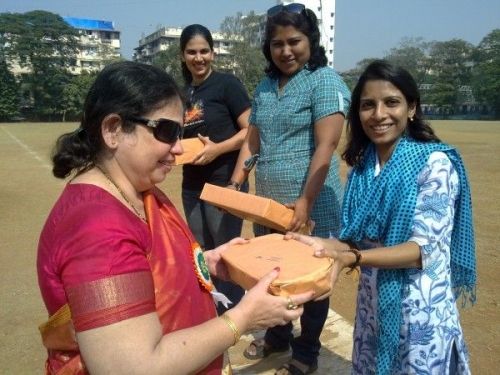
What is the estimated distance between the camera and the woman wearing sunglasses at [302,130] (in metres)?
2.62

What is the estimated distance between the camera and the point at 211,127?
3.47m

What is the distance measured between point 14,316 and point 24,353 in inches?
29.7

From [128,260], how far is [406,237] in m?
1.22

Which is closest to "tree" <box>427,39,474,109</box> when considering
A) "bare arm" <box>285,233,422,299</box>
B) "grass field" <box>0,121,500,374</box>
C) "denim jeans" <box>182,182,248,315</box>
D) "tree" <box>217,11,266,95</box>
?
"tree" <box>217,11,266,95</box>

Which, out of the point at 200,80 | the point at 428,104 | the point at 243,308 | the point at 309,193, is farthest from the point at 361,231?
the point at 428,104

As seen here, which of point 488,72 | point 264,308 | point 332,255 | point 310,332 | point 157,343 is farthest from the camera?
point 488,72

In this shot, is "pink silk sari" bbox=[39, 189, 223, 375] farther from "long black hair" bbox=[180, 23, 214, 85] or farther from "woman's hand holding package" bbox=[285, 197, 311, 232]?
"long black hair" bbox=[180, 23, 214, 85]

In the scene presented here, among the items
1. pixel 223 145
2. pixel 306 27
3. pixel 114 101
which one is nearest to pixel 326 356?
pixel 223 145

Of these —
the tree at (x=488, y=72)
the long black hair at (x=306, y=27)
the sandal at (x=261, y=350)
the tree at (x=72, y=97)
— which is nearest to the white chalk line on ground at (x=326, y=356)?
the sandal at (x=261, y=350)

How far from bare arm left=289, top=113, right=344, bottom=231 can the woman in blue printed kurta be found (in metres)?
0.43

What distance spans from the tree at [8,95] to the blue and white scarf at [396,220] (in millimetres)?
52274

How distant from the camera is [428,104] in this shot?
224 ft

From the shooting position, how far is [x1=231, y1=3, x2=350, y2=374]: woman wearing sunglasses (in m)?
2.62

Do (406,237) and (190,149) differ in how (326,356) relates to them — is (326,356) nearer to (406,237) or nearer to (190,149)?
(406,237)
